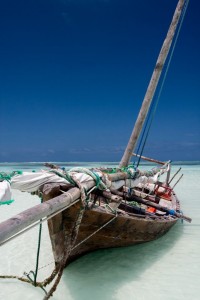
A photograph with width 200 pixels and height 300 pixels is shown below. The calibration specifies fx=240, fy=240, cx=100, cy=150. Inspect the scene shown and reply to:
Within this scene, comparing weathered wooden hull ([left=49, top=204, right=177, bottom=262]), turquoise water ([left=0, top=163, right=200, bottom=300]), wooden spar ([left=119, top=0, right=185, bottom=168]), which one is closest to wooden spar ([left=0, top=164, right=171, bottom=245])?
weathered wooden hull ([left=49, top=204, right=177, bottom=262])

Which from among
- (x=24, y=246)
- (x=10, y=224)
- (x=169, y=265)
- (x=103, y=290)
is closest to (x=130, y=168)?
(x=169, y=265)

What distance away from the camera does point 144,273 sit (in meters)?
5.50

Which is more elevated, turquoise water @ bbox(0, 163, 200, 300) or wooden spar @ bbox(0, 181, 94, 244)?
wooden spar @ bbox(0, 181, 94, 244)

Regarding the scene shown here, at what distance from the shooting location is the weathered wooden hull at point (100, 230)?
175 inches

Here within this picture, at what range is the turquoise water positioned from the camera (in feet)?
15.6

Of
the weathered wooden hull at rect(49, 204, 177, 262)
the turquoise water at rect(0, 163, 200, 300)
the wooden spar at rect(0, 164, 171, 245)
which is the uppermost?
the wooden spar at rect(0, 164, 171, 245)

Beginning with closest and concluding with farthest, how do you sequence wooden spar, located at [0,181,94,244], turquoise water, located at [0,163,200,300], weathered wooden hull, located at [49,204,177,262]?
wooden spar, located at [0,181,94,244] → weathered wooden hull, located at [49,204,177,262] → turquoise water, located at [0,163,200,300]

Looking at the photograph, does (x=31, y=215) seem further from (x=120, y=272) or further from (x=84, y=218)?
(x=120, y=272)

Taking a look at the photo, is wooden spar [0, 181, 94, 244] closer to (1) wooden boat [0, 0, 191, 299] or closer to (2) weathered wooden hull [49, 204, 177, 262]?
(1) wooden boat [0, 0, 191, 299]

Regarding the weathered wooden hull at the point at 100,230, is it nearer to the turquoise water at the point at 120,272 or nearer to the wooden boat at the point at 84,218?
the wooden boat at the point at 84,218

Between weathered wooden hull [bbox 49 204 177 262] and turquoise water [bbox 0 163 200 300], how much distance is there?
419mm

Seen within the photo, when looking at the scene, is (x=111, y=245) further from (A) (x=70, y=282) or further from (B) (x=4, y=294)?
(B) (x=4, y=294)

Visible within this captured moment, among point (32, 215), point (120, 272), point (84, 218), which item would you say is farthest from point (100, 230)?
point (32, 215)

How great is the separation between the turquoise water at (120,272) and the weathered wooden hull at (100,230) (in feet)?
1.37
